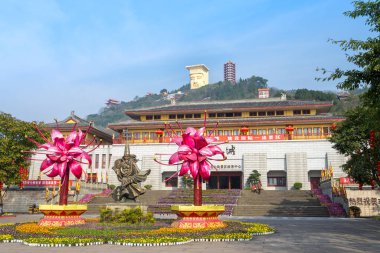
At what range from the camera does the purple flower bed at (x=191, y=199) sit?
31.0 meters

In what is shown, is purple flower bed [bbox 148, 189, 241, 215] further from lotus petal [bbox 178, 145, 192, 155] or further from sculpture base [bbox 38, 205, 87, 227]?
lotus petal [bbox 178, 145, 192, 155]

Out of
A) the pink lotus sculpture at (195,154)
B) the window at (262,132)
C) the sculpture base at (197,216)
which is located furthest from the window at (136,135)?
the sculpture base at (197,216)

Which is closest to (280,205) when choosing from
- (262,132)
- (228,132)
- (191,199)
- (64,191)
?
(191,199)

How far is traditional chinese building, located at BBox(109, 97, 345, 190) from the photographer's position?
43.5 m

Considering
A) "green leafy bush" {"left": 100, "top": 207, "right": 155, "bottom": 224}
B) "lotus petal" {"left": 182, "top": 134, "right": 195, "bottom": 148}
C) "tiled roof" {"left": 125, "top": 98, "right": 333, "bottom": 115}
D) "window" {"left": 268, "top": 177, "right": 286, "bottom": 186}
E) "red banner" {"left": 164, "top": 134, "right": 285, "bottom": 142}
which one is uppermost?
"tiled roof" {"left": 125, "top": 98, "right": 333, "bottom": 115}

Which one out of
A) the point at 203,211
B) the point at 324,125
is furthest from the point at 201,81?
the point at 203,211

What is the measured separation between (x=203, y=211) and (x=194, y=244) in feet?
9.98

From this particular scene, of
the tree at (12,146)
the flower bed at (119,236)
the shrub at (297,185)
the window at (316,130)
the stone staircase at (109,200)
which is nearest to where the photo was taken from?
the flower bed at (119,236)

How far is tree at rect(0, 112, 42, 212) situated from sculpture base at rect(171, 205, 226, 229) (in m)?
17.5

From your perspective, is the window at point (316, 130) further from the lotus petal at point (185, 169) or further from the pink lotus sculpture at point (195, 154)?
the lotus petal at point (185, 169)

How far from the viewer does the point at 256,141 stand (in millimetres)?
45312

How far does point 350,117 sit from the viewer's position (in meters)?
24.6

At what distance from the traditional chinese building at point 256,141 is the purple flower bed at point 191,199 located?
7.80m

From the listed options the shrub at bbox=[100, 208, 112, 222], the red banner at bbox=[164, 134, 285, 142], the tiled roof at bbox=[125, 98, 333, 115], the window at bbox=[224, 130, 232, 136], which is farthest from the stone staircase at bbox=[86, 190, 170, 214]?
the tiled roof at bbox=[125, 98, 333, 115]
